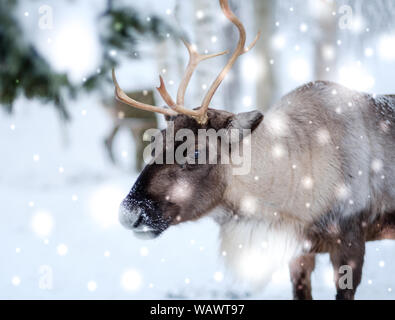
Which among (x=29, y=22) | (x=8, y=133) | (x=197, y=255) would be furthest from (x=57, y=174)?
(x=197, y=255)

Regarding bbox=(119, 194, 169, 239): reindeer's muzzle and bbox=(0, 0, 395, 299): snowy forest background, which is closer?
bbox=(119, 194, 169, 239): reindeer's muzzle

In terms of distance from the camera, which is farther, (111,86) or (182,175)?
(111,86)

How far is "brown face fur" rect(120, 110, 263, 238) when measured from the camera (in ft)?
6.56

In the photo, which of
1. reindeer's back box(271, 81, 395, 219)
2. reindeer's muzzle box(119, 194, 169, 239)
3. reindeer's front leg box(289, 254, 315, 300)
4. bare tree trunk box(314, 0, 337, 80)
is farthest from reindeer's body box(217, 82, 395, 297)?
bare tree trunk box(314, 0, 337, 80)

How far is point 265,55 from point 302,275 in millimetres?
2110

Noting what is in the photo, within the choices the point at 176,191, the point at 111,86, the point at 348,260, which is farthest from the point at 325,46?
the point at 176,191

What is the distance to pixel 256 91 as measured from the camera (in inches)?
156

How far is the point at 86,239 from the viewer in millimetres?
3371

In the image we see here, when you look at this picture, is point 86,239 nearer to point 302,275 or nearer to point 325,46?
point 302,275

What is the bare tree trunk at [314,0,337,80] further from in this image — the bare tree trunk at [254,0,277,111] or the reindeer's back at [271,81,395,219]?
the reindeer's back at [271,81,395,219]

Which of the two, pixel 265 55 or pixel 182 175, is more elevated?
pixel 265 55

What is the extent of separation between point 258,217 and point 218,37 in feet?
7.27

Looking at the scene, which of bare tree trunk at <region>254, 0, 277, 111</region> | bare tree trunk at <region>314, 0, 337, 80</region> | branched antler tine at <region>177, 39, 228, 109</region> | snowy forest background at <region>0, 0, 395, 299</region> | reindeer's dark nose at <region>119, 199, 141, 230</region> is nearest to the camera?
reindeer's dark nose at <region>119, 199, 141, 230</region>

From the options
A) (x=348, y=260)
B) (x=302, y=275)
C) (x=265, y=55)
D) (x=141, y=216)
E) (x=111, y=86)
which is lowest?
(x=302, y=275)
